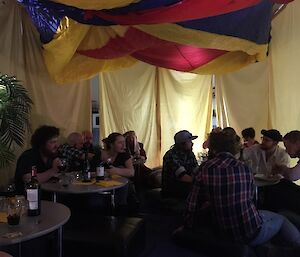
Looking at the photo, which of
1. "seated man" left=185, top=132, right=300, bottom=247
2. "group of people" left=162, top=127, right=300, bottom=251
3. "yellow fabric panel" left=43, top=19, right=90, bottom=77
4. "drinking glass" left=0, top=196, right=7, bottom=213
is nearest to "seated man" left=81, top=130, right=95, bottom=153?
"yellow fabric panel" left=43, top=19, right=90, bottom=77

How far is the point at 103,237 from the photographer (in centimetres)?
277

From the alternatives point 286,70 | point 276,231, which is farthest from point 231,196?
point 286,70

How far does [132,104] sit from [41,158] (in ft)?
12.4

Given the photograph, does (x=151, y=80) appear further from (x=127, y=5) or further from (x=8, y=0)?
(x=127, y=5)

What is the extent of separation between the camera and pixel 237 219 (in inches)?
107

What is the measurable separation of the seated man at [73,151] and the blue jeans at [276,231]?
2.13m

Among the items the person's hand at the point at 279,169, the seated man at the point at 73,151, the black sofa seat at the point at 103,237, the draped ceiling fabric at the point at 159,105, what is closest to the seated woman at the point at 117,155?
the seated man at the point at 73,151

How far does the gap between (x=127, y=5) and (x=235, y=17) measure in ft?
4.50

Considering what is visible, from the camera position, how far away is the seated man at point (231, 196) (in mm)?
2672

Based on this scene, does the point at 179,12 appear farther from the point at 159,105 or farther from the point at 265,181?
the point at 159,105

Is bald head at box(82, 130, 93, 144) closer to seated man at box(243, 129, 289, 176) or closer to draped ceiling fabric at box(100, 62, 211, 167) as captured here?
draped ceiling fabric at box(100, 62, 211, 167)

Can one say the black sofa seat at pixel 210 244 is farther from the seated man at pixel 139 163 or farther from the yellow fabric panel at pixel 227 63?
the yellow fabric panel at pixel 227 63

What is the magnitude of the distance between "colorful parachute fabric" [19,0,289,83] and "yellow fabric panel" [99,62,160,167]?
124 centimetres

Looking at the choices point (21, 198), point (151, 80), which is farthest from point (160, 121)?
point (21, 198)
